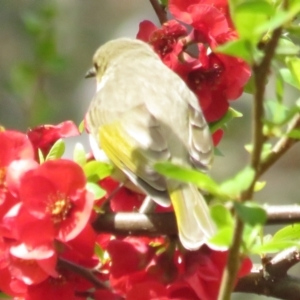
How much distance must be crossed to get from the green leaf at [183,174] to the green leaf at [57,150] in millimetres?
390

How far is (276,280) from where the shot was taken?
Result: 1.07m

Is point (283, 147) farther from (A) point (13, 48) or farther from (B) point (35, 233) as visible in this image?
(A) point (13, 48)

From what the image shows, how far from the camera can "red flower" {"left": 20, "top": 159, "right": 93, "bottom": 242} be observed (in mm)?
948

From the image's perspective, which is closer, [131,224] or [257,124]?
[257,124]

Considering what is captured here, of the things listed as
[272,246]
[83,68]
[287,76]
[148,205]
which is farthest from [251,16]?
[83,68]

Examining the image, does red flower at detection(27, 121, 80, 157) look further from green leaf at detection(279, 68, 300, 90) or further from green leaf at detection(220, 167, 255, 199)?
green leaf at detection(220, 167, 255, 199)

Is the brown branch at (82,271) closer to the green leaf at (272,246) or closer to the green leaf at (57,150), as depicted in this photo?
the green leaf at (57,150)

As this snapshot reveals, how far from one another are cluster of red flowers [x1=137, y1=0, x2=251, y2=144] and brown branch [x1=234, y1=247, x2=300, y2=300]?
0.25 m

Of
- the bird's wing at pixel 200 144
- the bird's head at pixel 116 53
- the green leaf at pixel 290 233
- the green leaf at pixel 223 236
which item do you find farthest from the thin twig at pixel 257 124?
the bird's head at pixel 116 53

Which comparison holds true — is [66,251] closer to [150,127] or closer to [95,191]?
[95,191]

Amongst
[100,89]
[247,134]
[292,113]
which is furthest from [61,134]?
[247,134]

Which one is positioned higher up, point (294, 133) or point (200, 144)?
point (294, 133)

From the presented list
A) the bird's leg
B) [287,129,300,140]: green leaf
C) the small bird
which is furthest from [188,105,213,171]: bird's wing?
[287,129,300,140]: green leaf

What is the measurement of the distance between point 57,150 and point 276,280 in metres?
0.34
